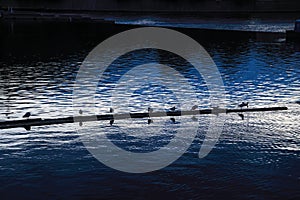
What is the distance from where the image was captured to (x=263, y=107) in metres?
29.4

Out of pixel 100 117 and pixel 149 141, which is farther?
pixel 100 117

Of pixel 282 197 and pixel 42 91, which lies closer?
pixel 282 197

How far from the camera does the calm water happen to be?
17.7 meters

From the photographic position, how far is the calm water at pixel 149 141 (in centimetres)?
1770

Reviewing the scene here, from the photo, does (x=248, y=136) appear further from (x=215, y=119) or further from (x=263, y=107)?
(x=263, y=107)

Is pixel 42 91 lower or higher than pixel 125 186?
higher

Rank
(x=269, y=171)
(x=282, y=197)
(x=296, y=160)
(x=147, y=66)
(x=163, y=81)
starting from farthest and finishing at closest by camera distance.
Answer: (x=147, y=66) → (x=163, y=81) → (x=296, y=160) → (x=269, y=171) → (x=282, y=197)

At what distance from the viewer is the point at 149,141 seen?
22953mm

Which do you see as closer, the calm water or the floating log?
the calm water

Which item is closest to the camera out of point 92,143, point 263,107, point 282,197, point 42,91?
point 282,197

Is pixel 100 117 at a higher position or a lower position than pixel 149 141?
higher

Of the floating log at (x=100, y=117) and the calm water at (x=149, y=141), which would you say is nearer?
the calm water at (x=149, y=141)

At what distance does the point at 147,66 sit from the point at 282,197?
2845cm

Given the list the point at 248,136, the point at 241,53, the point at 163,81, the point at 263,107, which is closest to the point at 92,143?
the point at 248,136
